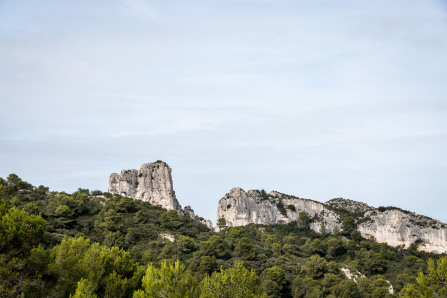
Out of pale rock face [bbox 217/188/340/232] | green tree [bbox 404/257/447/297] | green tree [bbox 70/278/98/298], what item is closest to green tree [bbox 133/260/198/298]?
green tree [bbox 70/278/98/298]

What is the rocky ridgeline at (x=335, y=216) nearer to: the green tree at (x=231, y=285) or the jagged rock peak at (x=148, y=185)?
the jagged rock peak at (x=148, y=185)

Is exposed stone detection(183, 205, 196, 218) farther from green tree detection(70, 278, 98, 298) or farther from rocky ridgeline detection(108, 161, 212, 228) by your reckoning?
green tree detection(70, 278, 98, 298)

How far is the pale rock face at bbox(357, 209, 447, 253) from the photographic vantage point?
97750 mm

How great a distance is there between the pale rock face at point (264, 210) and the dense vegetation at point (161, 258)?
3.28m

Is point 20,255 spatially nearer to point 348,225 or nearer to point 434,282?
point 434,282

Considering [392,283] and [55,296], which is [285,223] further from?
[55,296]

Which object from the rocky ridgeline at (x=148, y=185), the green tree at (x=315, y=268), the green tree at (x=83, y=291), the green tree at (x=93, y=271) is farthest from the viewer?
the rocky ridgeline at (x=148, y=185)

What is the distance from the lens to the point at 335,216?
109 metres

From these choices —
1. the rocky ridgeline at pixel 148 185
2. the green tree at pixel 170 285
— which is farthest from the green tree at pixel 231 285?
the rocky ridgeline at pixel 148 185

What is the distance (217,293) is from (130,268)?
8.58 meters

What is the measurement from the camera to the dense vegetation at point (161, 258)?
23.8 m

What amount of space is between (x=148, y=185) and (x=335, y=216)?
2118 inches

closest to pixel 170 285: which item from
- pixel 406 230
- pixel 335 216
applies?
pixel 335 216

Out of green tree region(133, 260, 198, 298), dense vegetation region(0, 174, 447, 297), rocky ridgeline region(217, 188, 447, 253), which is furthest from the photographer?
rocky ridgeline region(217, 188, 447, 253)
